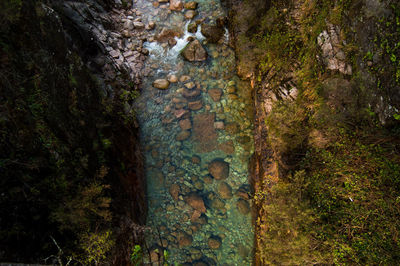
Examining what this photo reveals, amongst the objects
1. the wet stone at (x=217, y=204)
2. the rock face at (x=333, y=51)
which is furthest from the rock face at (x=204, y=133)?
the rock face at (x=333, y=51)

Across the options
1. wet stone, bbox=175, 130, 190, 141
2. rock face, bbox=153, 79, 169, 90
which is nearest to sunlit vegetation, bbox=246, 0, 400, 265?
wet stone, bbox=175, 130, 190, 141

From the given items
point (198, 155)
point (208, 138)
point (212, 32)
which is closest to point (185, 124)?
point (208, 138)

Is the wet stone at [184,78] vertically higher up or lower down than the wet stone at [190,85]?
higher up

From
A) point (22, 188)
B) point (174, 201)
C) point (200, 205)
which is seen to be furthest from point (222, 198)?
point (22, 188)

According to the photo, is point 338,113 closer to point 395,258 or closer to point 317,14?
point 395,258

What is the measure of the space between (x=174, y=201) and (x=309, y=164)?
396cm

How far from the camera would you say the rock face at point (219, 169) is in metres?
6.43

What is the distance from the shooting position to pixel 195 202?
242 inches

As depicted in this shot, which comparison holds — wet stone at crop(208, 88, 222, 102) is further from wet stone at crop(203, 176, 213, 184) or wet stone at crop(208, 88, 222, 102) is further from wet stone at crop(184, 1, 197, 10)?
wet stone at crop(184, 1, 197, 10)

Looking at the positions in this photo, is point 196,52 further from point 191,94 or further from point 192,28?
point 191,94

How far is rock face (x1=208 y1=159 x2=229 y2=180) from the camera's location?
643cm

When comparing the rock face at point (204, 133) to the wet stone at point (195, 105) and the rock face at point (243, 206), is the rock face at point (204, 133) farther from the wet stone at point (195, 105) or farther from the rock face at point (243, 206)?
the rock face at point (243, 206)

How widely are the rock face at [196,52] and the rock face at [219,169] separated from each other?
4413mm

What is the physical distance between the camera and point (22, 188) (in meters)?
2.98
